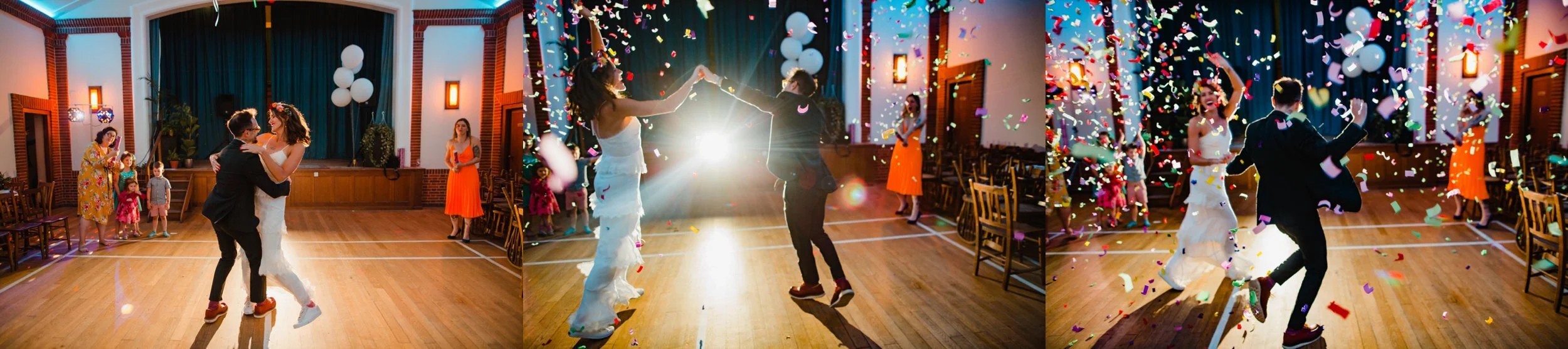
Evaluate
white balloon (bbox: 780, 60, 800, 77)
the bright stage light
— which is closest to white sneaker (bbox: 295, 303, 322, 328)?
the bright stage light

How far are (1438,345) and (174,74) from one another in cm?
509

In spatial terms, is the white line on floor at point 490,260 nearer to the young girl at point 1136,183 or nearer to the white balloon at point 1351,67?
the young girl at point 1136,183

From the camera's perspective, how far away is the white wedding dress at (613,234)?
3.02m

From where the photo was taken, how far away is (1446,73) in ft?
11.3

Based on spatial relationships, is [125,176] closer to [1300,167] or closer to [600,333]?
[600,333]

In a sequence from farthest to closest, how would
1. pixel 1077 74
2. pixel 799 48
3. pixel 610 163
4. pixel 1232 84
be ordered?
pixel 1077 74
pixel 1232 84
pixel 799 48
pixel 610 163

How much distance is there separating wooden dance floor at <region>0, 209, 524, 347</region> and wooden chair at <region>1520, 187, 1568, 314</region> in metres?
4.16

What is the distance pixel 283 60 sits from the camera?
3.28 metres

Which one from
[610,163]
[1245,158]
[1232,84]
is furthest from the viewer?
[1232,84]

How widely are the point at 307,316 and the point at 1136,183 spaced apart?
11.8ft

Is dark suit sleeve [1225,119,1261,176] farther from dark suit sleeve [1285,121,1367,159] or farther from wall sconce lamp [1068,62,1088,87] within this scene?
wall sconce lamp [1068,62,1088,87]

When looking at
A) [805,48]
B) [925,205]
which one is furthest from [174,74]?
[925,205]

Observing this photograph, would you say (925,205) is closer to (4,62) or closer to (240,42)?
(240,42)

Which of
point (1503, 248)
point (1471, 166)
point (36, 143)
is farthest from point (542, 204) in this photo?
point (1503, 248)
